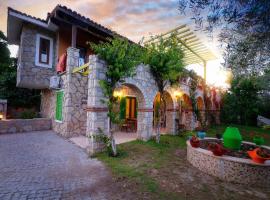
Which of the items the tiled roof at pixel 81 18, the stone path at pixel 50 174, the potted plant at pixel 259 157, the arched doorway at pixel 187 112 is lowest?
the stone path at pixel 50 174

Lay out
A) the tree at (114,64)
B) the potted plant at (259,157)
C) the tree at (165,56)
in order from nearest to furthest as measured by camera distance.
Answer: the potted plant at (259,157), the tree at (114,64), the tree at (165,56)

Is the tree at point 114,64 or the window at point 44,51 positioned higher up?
the window at point 44,51

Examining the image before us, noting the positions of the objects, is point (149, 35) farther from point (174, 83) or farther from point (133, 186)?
point (133, 186)

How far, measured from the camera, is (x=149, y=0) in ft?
14.8

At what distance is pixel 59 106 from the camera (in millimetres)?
9406

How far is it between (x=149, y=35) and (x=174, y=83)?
2.85 meters

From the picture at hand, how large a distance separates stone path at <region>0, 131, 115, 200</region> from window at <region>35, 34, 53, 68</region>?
4.95 m

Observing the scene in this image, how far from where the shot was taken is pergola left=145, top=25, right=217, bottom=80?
369 inches

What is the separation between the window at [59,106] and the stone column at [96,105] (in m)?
3.76

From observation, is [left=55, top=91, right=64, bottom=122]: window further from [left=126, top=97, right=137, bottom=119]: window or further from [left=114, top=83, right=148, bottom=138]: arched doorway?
[left=126, top=97, right=137, bottom=119]: window

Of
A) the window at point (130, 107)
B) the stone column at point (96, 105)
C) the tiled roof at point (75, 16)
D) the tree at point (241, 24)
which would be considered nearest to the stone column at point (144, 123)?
the stone column at point (96, 105)

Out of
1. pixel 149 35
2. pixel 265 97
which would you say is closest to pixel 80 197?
pixel 149 35

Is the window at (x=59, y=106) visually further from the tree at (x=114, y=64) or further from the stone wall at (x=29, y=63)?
the tree at (x=114, y=64)

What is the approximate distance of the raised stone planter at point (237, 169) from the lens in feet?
14.3
